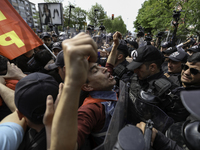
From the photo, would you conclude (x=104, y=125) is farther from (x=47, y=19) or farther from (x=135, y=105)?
(x=47, y=19)

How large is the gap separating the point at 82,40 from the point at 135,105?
910 mm

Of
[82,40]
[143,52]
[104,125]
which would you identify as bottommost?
[104,125]

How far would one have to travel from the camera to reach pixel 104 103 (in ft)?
4.34

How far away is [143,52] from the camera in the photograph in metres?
2.01

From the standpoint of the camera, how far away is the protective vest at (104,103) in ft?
4.05

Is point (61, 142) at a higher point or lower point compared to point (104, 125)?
higher

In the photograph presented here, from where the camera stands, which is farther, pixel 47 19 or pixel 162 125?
pixel 47 19

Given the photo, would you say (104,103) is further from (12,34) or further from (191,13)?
(191,13)

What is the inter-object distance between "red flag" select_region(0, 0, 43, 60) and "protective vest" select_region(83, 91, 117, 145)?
176 centimetres

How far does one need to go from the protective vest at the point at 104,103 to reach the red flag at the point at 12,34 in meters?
1.76

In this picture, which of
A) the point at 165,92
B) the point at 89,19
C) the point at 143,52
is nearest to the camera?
the point at 165,92

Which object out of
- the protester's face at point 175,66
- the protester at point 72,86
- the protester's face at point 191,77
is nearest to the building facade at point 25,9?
the protester's face at point 175,66

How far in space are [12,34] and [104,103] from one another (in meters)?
2.20

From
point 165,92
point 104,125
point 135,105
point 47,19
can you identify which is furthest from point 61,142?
point 47,19
